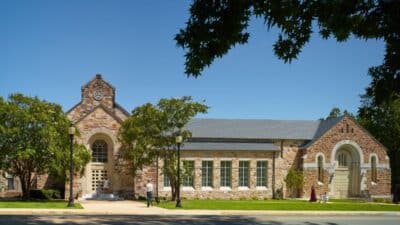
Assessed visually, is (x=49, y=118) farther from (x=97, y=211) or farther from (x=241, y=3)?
(x=241, y=3)

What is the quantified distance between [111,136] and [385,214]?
19.2 m

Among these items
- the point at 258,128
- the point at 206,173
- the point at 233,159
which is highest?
the point at 258,128

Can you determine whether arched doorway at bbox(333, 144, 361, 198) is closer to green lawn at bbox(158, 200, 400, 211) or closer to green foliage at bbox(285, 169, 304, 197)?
green foliage at bbox(285, 169, 304, 197)

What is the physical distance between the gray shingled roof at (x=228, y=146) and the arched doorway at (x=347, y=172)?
19.9 feet

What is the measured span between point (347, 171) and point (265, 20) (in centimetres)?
4171

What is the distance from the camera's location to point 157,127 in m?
37.5

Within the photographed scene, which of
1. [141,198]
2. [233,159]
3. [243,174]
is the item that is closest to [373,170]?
[243,174]

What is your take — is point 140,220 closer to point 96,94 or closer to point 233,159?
point 96,94

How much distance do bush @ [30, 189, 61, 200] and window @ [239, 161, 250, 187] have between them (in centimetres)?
1434

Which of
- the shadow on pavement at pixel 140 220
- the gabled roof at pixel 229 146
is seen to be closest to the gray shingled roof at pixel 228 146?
the gabled roof at pixel 229 146

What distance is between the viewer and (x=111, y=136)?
3991 centimetres

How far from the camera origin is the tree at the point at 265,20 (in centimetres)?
855

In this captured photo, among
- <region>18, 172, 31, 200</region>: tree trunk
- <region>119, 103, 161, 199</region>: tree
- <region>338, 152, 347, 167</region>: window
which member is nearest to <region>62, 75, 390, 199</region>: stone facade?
<region>338, 152, 347, 167</region>: window

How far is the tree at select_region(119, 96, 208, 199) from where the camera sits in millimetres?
37312
